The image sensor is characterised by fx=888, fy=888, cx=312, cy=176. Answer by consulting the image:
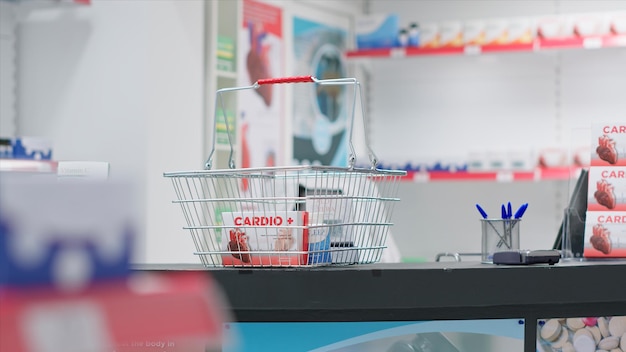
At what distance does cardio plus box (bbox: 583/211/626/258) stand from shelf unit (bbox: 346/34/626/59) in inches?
120

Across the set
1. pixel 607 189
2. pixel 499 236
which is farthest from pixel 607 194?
pixel 499 236

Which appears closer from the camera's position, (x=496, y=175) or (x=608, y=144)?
(x=608, y=144)

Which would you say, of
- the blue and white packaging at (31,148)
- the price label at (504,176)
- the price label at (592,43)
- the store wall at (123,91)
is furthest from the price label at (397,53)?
the blue and white packaging at (31,148)

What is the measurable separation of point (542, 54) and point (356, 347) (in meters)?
4.21

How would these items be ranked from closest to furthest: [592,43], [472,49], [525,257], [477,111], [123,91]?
[525,257]
[123,91]
[592,43]
[472,49]
[477,111]

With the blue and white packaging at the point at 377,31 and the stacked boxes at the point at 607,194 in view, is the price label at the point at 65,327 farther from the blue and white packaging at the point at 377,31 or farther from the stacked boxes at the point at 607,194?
the blue and white packaging at the point at 377,31

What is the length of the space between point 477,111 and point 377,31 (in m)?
0.87

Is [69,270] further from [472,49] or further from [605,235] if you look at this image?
[472,49]

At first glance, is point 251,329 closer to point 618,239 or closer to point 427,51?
point 618,239

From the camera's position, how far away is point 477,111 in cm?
593

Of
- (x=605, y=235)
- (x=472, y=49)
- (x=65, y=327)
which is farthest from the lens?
(x=472, y=49)

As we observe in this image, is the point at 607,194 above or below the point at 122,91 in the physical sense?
below

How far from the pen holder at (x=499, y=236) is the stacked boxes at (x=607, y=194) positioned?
0.28 m

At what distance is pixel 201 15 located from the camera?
434cm
